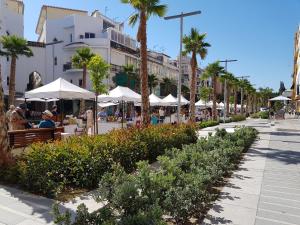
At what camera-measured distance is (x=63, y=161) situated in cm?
681

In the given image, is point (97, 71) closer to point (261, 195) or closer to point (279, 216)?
point (261, 195)

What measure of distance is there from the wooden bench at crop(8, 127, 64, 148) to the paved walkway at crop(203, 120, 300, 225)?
590 cm

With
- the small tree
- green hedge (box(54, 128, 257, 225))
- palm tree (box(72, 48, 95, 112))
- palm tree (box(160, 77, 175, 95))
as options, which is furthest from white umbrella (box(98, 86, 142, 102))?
palm tree (box(160, 77, 175, 95))

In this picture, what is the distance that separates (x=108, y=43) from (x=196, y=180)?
150 ft

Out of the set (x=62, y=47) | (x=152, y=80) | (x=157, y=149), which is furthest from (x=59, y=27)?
(x=157, y=149)

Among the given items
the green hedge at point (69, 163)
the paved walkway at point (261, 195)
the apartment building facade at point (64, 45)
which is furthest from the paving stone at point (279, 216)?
the apartment building facade at point (64, 45)

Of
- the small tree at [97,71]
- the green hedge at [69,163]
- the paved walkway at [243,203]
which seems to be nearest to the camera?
the paved walkway at [243,203]

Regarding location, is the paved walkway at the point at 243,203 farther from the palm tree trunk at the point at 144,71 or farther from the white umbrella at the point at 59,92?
the white umbrella at the point at 59,92

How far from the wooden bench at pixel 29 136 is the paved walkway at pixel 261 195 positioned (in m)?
A: 5.90

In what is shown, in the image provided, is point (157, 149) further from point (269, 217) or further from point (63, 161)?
point (269, 217)

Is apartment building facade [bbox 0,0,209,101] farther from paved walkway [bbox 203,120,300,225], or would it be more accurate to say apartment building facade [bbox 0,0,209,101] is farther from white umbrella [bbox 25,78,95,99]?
paved walkway [bbox 203,120,300,225]

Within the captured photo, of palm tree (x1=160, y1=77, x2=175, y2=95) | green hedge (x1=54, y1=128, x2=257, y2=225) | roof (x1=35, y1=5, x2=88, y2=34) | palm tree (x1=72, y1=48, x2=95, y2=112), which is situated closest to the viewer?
green hedge (x1=54, y1=128, x2=257, y2=225)

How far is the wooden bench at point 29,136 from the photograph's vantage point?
31.4ft

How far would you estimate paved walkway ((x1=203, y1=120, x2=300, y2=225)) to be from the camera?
5.69 metres
